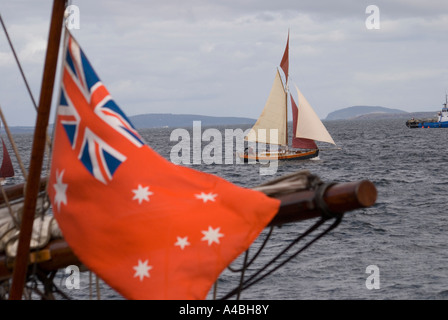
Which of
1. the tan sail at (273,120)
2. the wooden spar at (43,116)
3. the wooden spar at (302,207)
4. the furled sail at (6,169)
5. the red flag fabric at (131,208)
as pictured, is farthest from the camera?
the tan sail at (273,120)

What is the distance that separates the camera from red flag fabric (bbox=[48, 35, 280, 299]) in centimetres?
610

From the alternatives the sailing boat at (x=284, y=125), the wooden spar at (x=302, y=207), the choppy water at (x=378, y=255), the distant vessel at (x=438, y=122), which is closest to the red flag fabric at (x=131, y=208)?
the wooden spar at (x=302, y=207)

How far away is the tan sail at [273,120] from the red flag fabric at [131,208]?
6436 cm

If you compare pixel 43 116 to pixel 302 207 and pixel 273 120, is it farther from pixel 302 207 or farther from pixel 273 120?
pixel 273 120

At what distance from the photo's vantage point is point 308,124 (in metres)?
69.8

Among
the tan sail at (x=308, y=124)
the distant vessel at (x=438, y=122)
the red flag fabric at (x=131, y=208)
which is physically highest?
the distant vessel at (x=438, y=122)

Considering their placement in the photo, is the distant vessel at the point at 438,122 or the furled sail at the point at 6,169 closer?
the furled sail at the point at 6,169

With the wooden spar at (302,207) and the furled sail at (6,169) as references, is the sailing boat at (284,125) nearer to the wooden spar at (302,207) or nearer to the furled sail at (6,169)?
the furled sail at (6,169)

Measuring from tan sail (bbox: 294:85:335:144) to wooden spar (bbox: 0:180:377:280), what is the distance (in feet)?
207

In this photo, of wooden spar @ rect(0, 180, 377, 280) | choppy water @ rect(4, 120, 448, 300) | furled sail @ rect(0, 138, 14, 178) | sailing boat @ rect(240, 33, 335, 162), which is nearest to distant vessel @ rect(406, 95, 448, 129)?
sailing boat @ rect(240, 33, 335, 162)

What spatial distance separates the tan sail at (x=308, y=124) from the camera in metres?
69.6

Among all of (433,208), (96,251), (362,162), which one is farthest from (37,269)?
(362,162)

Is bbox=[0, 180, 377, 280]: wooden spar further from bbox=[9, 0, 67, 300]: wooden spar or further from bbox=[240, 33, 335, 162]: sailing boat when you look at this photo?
bbox=[240, 33, 335, 162]: sailing boat
